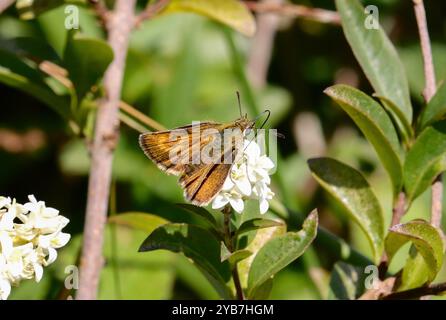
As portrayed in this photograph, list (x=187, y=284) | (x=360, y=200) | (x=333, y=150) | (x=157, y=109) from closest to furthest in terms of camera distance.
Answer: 1. (x=360, y=200)
2. (x=187, y=284)
3. (x=157, y=109)
4. (x=333, y=150)

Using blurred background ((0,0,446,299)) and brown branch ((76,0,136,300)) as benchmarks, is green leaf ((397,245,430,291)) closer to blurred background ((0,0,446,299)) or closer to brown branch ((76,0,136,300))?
brown branch ((76,0,136,300))

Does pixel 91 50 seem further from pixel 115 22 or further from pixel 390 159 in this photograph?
pixel 390 159

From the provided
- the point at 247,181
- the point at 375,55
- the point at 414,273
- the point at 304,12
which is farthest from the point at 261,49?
the point at 247,181

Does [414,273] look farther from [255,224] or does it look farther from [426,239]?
[255,224]

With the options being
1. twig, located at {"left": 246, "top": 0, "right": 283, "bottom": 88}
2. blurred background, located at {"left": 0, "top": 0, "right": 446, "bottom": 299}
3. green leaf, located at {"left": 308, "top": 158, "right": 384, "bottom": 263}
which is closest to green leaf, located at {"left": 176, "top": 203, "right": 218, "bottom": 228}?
green leaf, located at {"left": 308, "top": 158, "right": 384, "bottom": 263}

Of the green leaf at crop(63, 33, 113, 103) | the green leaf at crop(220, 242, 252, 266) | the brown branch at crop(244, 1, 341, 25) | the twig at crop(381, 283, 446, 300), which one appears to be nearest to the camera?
the green leaf at crop(220, 242, 252, 266)

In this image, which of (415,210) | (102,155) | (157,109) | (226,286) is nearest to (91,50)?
(102,155)

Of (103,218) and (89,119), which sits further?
(89,119)
